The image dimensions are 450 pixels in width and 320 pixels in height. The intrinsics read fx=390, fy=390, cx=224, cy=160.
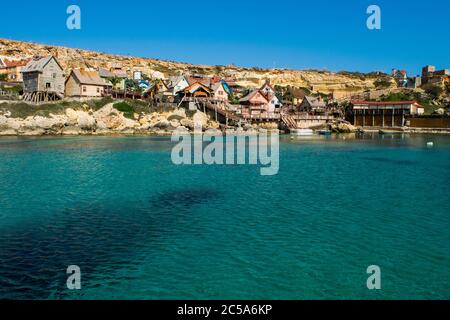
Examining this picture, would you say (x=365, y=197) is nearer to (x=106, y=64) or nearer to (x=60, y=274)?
(x=60, y=274)

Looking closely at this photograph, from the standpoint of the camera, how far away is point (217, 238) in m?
18.5

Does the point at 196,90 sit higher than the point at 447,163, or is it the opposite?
the point at 196,90

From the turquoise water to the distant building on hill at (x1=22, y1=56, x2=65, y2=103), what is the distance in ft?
174

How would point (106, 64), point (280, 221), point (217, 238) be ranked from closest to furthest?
1. point (217, 238)
2. point (280, 221)
3. point (106, 64)

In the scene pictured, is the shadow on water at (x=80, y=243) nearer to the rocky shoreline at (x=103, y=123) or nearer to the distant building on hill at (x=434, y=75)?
the rocky shoreline at (x=103, y=123)

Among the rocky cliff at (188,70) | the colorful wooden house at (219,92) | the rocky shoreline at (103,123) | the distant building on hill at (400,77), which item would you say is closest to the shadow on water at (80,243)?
the rocky shoreline at (103,123)

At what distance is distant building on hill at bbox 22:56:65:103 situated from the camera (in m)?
83.1

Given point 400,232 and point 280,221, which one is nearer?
point 400,232

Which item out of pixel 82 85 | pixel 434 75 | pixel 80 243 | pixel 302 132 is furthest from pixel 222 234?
pixel 434 75

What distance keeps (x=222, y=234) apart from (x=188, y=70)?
162824 millimetres

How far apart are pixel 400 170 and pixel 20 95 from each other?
8033 centimetres

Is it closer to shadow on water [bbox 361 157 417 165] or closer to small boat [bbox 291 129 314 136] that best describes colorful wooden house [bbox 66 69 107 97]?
small boat [bbox 291 129 314 136]
